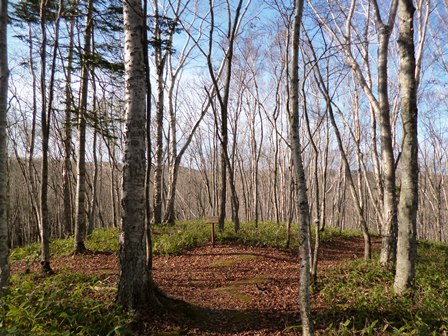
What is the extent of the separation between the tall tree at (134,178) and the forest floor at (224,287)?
422 mm

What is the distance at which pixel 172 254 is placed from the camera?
25.4 feet

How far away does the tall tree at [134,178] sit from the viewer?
142 inches

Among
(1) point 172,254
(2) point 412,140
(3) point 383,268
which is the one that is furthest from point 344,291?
(1) point 172,254

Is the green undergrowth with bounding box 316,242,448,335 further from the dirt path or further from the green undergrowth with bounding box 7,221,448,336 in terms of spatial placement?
the dirt path

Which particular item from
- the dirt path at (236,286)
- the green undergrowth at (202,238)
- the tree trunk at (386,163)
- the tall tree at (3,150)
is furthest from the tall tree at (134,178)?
the tree trunk at (386,163)

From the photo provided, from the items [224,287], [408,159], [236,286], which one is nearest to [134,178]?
[224,287]

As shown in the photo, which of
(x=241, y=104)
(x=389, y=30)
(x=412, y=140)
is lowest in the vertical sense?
(x=412, y=140)

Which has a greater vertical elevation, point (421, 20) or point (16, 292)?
point (421, 20)

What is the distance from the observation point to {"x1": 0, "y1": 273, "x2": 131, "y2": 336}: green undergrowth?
3148 millimetres

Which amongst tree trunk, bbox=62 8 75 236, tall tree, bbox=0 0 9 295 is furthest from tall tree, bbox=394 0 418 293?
tree trunk, bbox=62 8 75 236

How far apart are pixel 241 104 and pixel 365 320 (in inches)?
584

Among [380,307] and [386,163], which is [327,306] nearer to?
[380,307]

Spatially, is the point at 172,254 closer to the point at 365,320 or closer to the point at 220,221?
the point at 220,221

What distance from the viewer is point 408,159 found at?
4055mm
